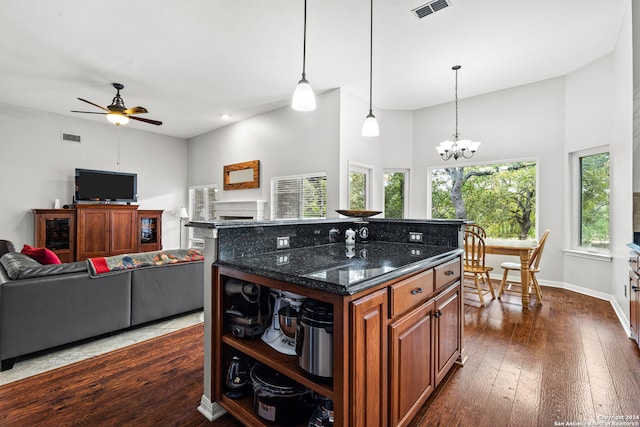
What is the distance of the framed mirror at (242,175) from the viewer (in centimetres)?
600

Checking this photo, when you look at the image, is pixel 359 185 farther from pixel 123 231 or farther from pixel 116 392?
pixel 123 231

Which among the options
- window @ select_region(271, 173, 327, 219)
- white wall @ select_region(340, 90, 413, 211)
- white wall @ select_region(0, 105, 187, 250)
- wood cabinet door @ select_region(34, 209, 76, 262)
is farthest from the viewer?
white wall @ select_region(0, 105, 187, 250)

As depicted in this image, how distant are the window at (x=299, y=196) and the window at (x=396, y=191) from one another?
5.01 ft

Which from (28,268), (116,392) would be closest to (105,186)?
(28,268)

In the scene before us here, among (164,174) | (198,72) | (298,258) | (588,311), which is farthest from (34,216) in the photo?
(588,311)

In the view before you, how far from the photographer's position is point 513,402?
6.02 ft

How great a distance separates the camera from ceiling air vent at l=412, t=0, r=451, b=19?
2.78 metres

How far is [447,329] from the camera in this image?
1.99 meters

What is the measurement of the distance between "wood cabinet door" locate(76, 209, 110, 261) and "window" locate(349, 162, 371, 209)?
4.79 m

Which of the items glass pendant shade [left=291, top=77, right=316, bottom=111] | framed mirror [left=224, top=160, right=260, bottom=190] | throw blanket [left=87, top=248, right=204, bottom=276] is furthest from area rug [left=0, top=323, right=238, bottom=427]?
framed mirror [left=224, top=160, right=260, bottom=190]

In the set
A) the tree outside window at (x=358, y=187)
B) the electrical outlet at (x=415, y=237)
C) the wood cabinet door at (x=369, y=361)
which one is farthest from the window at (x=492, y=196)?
the wood cabinet door at (x=369, y=361)

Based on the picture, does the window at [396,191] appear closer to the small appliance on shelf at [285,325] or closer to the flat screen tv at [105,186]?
the small appliance on shelf at [285,325]

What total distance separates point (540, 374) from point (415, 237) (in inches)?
50.5

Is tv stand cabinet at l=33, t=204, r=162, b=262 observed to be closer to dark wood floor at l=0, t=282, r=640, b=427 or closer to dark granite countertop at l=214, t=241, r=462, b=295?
dark wood floor at l=0, t=282, r=640, b=427
